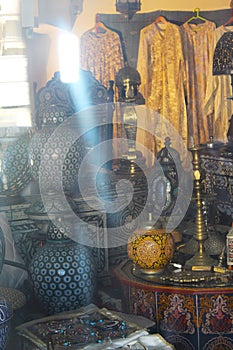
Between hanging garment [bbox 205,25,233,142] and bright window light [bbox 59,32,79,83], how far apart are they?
1.05 m

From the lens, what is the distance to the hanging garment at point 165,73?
4512 millimetres

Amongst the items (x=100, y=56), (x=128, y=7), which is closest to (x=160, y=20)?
(x=128, y=7)

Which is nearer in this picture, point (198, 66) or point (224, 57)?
point (224, 57)

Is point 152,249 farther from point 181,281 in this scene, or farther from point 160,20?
point 160,20

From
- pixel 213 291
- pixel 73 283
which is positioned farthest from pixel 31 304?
pixel 213 291

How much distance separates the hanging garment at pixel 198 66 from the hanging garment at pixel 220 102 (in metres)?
0.05

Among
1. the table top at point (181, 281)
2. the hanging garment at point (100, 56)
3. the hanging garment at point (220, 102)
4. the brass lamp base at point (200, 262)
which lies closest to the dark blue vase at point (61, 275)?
the table top at point (181, 281)

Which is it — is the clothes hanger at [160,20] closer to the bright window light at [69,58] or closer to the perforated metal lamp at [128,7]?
the perforated metal lamp at [128,7]

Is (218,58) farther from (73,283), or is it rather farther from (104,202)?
(73,283)

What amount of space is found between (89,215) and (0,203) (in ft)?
1.07

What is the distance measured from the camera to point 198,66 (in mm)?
4617

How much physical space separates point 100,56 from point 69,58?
2.85 ft

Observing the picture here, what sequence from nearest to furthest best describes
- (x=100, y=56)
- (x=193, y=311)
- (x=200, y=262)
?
1. (x=193, y=311)
2. (x=200, y=262)
3. (x=100, y=56)

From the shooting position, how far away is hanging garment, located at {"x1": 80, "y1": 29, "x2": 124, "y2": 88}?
4257 millimetres
